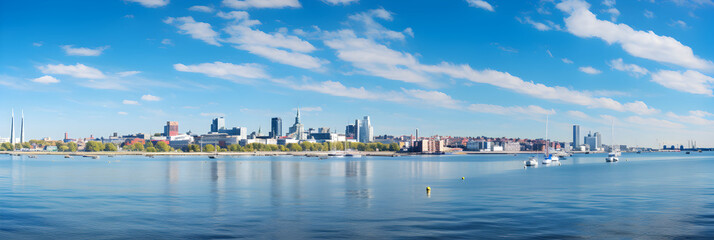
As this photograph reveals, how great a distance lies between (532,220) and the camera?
35531mm

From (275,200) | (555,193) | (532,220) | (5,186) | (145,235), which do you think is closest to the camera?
(145,235)

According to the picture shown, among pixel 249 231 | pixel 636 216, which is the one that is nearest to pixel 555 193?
pixel 636 216

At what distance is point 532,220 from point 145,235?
22.5m

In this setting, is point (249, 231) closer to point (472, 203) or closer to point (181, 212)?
point (181, 212)

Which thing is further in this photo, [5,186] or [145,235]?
[5,186]

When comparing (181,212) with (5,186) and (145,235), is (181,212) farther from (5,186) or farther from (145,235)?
(5,186)

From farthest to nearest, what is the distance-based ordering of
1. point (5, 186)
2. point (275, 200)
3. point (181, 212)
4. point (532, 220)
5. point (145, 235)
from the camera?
1. point (5, 186)
2. point (275, 200)
3. point (181, 212)
4. point (532, 220)
5. point (145, 235)

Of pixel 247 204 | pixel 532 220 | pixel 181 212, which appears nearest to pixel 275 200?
pixel 247 204

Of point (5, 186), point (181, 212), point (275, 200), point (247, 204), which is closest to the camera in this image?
point (181, 212)

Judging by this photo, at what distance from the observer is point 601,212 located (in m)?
39.7

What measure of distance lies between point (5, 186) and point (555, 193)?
5764 cm

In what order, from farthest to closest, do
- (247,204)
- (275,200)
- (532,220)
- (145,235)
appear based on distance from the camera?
(275,200) → (247,204) → (532,220) → (145,235)

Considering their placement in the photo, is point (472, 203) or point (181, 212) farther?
point (472, 203)

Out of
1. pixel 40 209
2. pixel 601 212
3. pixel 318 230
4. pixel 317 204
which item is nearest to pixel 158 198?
pixel 40 209
